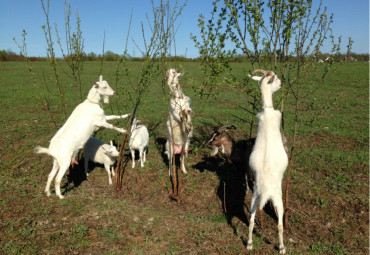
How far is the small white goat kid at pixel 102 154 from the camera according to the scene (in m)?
7.07

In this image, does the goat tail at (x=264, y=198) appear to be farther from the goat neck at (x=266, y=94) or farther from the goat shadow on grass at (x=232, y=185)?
the goat neck at (x=266, y=94)

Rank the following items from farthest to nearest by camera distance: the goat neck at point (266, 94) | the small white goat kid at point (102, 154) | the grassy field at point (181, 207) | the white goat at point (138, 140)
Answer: the white goat at point (138, 140) < the small white goat kid at point (102, 154) < the grassy field at point (181, 207) < the goat neck at point (266, 94)

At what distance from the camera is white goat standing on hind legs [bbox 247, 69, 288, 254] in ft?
14.5

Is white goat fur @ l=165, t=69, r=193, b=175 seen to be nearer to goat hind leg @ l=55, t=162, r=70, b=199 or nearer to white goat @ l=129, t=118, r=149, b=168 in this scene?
white goat @ l=129, t=118, r=149, b=168

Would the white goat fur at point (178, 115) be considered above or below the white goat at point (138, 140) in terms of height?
above

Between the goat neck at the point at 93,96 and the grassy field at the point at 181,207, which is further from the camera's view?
the goat neck at the point at 93,96

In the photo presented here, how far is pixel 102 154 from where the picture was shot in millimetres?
7285

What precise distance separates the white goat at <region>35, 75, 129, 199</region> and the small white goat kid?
77 cm

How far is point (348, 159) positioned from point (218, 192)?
163 inches

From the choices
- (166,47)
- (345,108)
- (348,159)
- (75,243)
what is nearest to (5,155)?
(75,243)

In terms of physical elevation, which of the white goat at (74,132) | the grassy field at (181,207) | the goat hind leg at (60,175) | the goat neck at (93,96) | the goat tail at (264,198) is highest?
the goat neck at (93,96)

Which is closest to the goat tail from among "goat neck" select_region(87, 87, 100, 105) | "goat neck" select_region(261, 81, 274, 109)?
"goat neck" select_region(261, 81, 274, 109)

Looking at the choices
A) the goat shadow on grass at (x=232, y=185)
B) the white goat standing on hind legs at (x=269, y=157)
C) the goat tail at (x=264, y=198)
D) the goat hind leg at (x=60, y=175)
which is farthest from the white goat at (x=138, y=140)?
the goat tail at (x=264, y=198)

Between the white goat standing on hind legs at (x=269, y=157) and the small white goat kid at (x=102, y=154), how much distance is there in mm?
3718
